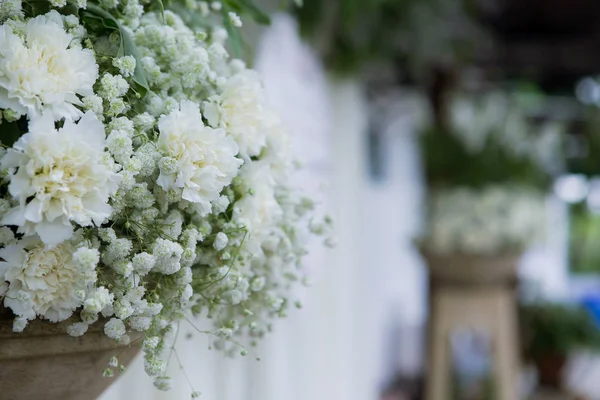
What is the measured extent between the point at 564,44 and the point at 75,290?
3787 mm

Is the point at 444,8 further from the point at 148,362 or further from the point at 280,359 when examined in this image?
the point at 148,362

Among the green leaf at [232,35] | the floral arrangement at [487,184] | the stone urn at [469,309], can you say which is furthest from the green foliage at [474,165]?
the green leaf at [232,35]

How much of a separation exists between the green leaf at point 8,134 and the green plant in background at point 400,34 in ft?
3.73

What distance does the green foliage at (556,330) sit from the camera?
3.23 meters

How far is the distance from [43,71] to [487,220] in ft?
6.47

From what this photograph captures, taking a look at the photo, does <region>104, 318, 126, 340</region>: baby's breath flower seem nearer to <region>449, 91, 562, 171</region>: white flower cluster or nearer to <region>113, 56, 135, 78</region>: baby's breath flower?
<region>113, 56, 135, 78</region>: baby's breath flower

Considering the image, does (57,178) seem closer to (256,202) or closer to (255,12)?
(256,202)

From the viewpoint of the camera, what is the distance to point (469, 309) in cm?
237

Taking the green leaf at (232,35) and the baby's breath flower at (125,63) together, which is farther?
the green leaf at (232,35)

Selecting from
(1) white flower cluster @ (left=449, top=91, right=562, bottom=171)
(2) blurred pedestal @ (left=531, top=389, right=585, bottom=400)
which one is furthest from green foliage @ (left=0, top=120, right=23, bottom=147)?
(2) blurred pedestal @ (left=531, top=389, right=585, bottom=400)

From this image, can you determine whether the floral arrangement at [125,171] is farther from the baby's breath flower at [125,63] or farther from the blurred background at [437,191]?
the blurred background at [437,191]

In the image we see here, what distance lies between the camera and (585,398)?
353 centimetres

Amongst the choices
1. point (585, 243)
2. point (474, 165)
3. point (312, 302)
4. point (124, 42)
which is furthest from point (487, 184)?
point (585, 243)

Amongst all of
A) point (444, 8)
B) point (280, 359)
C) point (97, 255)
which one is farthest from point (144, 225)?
point (444, 8)
